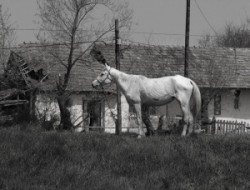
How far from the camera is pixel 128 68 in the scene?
34.1 metres

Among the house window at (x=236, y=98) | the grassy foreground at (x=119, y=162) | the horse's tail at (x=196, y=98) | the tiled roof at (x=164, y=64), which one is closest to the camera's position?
the grassy foreground at (x=119, y=162)

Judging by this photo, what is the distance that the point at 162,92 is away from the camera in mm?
12000

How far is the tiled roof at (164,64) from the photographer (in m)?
31.1

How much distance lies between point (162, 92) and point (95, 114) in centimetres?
1814

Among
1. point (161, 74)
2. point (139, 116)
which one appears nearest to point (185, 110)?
point (139, 116)

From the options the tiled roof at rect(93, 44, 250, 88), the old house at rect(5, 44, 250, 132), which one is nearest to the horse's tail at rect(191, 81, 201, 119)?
the old house at rect(5, 44, 250, 132)

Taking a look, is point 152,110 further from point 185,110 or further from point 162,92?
point 185,110

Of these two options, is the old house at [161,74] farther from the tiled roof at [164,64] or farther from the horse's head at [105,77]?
the horse's head at [105,77]

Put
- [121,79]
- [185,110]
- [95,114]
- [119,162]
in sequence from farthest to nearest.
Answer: [95,114] → [121,79] → [185,110] → [119,162]

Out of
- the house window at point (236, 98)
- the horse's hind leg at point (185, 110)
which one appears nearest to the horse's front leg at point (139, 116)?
the horse's hind leg at point (185, 110)

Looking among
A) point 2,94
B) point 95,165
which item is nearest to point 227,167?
point 95,165

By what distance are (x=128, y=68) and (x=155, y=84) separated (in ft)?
72.4

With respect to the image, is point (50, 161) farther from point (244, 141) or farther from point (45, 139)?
point (244, 141)

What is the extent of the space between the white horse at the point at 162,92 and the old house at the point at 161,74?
48.1 ft
